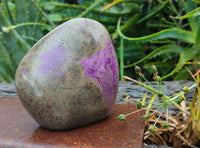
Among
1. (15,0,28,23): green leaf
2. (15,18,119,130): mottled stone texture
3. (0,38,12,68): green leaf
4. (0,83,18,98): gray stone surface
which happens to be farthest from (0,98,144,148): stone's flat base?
(15,0,28,23): green leaf

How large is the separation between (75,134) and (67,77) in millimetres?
151

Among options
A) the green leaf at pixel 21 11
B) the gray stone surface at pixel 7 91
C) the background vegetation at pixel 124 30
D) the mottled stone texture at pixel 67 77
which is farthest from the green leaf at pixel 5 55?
the mottled stone texture at pixel 67 77

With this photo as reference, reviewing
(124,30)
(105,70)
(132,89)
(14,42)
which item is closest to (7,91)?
(14,42)

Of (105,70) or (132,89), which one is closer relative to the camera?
(105,70)

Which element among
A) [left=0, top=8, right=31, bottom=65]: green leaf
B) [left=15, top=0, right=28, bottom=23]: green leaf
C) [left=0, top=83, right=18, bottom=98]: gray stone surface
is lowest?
[left=0, top=83, right=18, bottom=98]: gray stone surface

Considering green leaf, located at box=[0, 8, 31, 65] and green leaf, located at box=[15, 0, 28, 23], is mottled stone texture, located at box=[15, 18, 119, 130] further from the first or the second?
green leaf, located at box=[15, 0, 28, 23]

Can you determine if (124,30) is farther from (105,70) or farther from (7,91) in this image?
(105,70)

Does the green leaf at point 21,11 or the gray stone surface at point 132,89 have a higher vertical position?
the green leaf at point 21,11

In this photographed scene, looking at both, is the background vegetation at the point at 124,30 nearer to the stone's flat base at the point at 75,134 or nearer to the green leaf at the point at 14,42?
the green leaf at the point at 14,42

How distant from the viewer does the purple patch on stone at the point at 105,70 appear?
2.27ft

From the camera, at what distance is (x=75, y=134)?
2.23 feet

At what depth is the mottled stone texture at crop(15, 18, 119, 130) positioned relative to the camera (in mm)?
666

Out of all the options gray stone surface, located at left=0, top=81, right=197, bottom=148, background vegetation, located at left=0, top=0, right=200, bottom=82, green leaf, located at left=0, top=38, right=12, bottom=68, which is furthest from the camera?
green leaf, located at left=0, top=38, right=12, bottom=68

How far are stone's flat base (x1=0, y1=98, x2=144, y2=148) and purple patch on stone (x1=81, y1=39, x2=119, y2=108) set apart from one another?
76 millimetres
